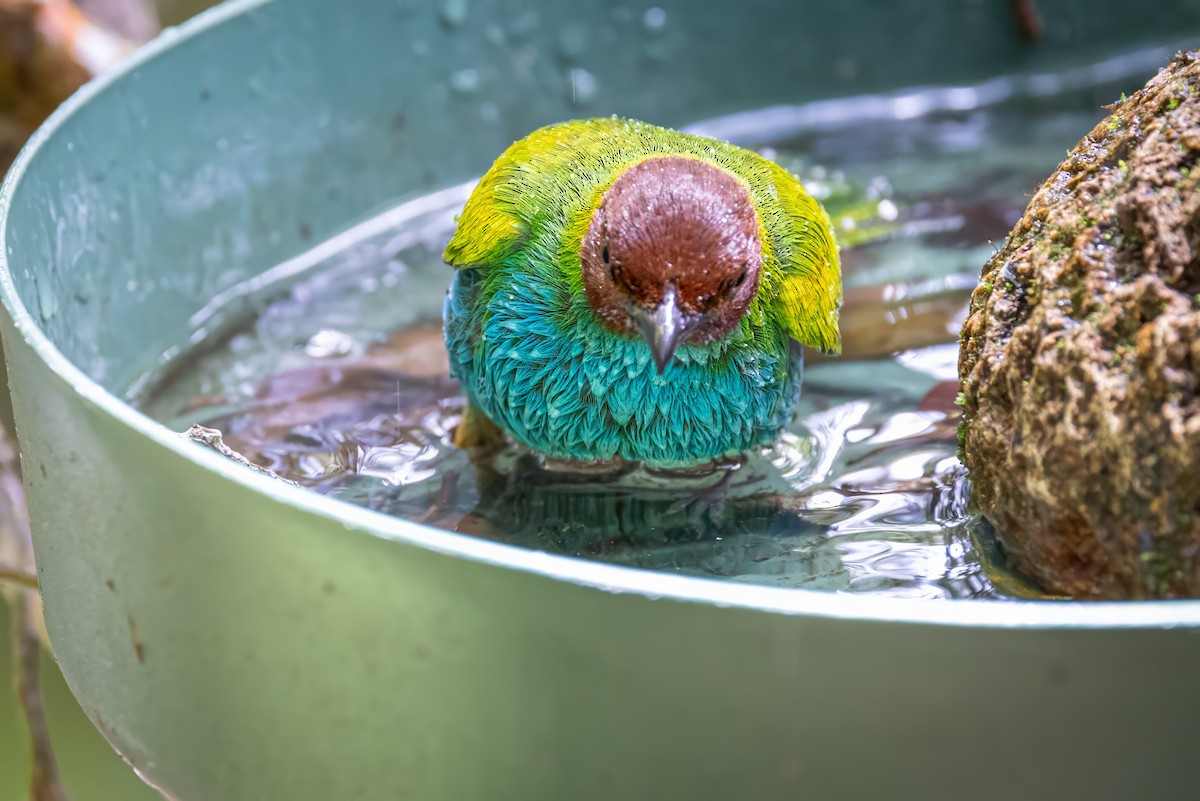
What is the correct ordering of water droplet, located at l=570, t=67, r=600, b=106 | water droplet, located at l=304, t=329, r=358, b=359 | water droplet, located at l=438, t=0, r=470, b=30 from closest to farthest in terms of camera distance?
1. water droplet, located at l=304, t=329, r=358, b=359
2. water droplet, located at l=438, t=0, r=470, b=30
3. water droplet, located at l=570, t=67, r=600, b=106

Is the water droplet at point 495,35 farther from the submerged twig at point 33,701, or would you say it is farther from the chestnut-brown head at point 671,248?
the submerged twig at point 33,701

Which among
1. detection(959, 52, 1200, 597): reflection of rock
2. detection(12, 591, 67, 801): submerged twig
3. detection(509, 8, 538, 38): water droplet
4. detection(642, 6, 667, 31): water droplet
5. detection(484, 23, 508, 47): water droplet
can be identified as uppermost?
detection(642, 6, 667, 31): water droplet

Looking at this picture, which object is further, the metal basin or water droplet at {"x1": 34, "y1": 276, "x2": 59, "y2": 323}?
water droplet at {"x1": 34, "y1": 276, "x2": 59, "y2": 323}

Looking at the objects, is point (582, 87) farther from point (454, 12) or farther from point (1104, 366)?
point (1104, 366)

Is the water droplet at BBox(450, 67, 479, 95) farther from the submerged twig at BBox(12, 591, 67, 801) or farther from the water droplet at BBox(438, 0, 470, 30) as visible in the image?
the submerged twig at BBox(12, 591, 67, 801)

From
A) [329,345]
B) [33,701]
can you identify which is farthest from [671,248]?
[33,701]

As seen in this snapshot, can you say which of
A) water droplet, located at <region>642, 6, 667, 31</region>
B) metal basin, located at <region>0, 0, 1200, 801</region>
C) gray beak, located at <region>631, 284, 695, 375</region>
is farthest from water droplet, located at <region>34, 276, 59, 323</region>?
water droplet, located at <region>642, 6, 667, 31</region>

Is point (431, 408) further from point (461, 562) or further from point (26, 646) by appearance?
point (461, 562)

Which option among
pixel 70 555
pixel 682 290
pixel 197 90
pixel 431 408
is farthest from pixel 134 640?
pixel 197 90
